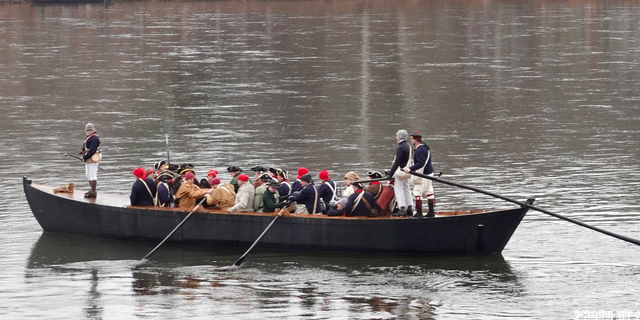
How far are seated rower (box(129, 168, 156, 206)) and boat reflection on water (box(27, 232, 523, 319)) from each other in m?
0.99

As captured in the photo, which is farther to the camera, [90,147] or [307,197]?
[90,147]

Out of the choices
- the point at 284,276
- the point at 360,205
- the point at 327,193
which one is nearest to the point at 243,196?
the point at 327,193

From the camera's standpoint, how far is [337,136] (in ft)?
124

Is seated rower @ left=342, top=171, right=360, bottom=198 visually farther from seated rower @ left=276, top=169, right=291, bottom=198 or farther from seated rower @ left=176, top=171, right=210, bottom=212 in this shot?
seated rower @ left=176, top=171, right=210, bottom=212

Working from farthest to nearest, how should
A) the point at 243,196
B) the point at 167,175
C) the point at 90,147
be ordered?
the point at 90,147 → the point at 167,175 → the point at 243,196

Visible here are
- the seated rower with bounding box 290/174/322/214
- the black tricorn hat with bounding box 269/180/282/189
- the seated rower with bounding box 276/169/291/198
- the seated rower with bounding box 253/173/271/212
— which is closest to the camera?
the seated rower with bounding box 290/174/322/214

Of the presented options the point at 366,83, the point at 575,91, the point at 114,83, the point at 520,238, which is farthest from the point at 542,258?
the point at 114,83

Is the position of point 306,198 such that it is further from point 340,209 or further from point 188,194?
point 188,194

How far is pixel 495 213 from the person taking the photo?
70.4 feet

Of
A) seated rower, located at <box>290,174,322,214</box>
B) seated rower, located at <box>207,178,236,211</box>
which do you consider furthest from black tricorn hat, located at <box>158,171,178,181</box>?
seated rower, located at <box>290,174,322,214</box>

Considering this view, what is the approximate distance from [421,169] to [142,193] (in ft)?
20.0

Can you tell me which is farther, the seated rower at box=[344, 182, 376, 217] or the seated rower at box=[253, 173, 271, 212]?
the seated rower at box=[253, 173, 271, 212]

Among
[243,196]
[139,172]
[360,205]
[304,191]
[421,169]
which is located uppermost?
[421,169]

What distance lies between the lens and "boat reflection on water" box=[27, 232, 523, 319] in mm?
20094
